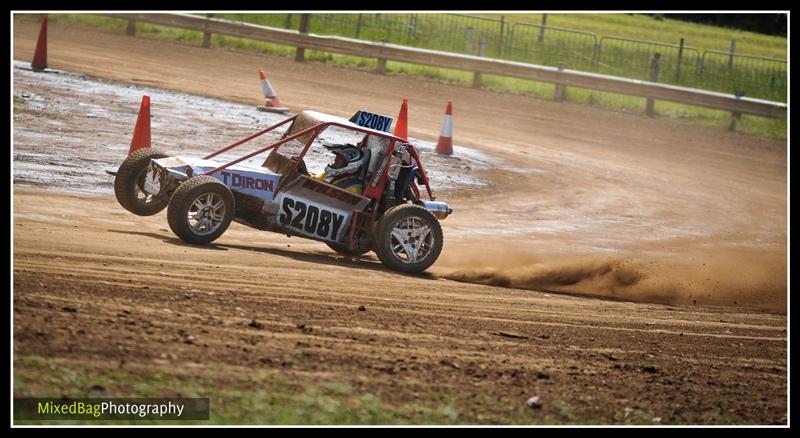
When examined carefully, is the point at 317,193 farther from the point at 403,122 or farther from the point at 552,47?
the point at 552,47

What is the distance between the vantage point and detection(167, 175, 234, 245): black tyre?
32.6ft

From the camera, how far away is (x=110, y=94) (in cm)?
1875

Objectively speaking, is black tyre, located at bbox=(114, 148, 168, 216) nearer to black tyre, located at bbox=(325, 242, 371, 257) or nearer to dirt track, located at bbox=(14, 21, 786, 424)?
dirt track, located at bbox=(14, 21, 786, 424)

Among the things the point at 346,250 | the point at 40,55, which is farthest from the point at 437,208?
the point at 40,55

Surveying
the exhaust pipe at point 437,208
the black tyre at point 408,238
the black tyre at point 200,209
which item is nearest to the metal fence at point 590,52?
the exhaust pipe at point 437,208

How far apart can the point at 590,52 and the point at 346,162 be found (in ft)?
64.7

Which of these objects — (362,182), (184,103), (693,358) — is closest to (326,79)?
(184,103)

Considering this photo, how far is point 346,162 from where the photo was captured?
11109 millimetres

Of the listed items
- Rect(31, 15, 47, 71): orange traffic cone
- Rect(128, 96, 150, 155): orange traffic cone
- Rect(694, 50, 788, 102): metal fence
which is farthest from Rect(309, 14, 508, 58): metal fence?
Rect(128, 96, 150, 155): orange traffic cone

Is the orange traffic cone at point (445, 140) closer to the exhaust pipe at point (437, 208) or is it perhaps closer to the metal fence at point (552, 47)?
the exhaust pipe at point (437, 208)

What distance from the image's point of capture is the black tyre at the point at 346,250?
11.2 metres

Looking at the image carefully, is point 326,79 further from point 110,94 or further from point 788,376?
point 788,376

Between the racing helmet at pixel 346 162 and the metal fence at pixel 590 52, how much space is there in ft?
60.4

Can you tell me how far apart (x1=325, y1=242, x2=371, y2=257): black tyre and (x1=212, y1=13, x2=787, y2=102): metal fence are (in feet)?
59.6
